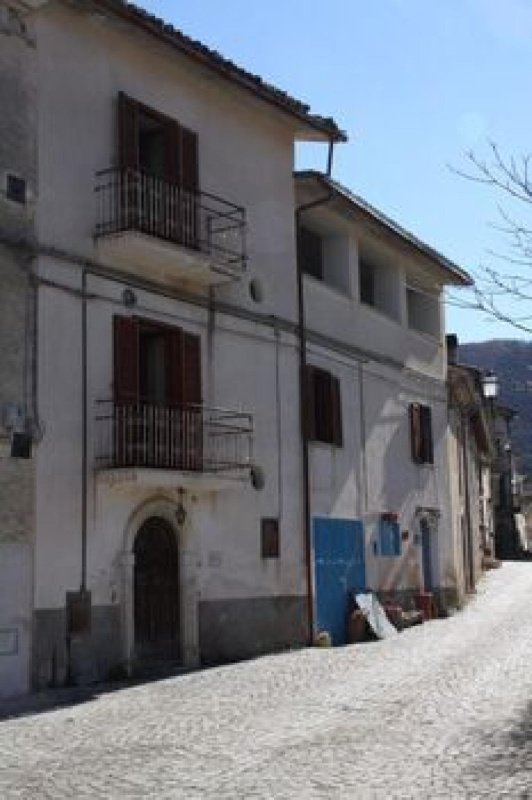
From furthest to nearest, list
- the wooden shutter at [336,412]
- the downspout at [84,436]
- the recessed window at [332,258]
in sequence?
the recessed window at [332,258] → the wooden shutter at [336,412] → the downspout at [84,436]

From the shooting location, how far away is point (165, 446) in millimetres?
16469

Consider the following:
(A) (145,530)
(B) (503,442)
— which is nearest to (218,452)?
(A) (145,530)

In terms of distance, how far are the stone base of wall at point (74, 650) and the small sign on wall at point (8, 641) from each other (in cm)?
33

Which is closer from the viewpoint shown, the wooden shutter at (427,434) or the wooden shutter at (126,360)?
the wooden shutter at (126,360)

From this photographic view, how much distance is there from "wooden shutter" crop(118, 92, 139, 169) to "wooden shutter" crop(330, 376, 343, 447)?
729cm

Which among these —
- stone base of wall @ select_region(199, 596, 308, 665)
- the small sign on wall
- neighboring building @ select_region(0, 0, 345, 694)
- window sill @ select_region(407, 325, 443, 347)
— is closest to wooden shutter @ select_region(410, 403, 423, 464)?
window sill @ select_region(407, 325, 443, 347)

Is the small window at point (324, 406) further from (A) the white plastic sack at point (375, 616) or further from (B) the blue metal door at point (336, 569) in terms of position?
(A) the white plastic sack at point (375, 616)

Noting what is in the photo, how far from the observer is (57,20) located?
52.2 feet

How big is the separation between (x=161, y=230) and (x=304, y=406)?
18.2ft

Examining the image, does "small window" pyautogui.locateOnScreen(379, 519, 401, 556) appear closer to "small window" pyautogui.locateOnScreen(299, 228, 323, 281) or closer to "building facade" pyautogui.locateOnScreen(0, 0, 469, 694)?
"building facade" pyautogui.locateOnScreen(0, 0, 469, 694)

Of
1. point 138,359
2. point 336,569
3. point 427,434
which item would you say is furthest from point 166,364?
point 427,434

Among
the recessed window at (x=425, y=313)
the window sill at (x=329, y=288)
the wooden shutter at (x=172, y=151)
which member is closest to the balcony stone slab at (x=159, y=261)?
the wooden shutter at (x=172, y=151)

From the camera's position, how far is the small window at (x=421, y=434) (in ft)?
88.1

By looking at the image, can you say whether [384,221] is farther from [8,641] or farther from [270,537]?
[8,641]
